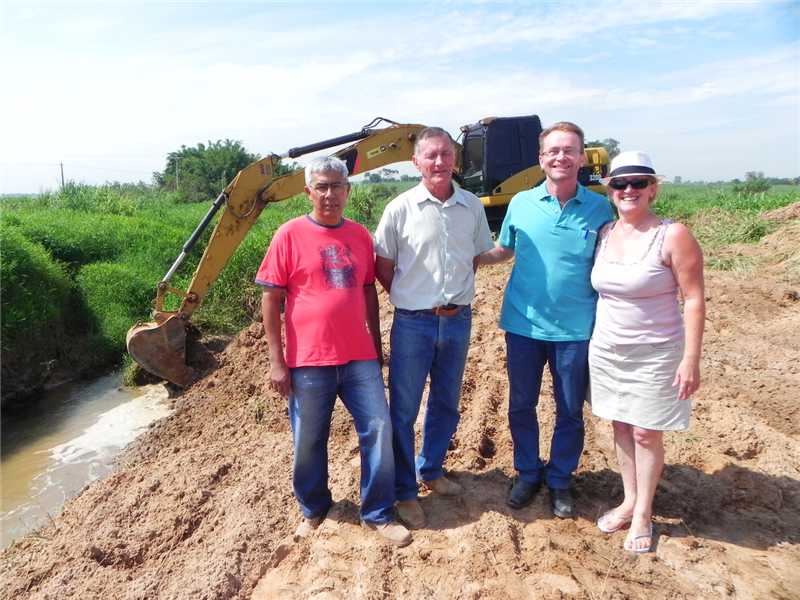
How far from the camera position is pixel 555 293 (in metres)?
3.01

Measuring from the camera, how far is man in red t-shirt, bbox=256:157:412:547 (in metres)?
2.90

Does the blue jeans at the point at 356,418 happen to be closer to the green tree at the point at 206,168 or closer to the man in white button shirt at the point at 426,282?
the man in white button shirt at the point at 426,282

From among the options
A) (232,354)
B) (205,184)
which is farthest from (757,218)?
(205,184)

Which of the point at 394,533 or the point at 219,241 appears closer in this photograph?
the point at 394,533

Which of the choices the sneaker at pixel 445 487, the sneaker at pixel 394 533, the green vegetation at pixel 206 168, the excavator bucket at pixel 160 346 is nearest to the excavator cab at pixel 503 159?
the excavator bucket at pixel 160 346

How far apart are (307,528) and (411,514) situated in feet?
1.85

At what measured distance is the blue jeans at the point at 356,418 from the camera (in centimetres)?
298

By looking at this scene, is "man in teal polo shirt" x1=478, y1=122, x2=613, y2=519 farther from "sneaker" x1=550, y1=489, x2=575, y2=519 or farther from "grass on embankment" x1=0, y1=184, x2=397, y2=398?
"grass on embankment" x1=0, y1=184, x2=397, y2=398

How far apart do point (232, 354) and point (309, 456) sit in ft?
15.9

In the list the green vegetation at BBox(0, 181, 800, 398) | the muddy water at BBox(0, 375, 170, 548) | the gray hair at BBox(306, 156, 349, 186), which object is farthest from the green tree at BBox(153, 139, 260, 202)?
the gray hair at BBox(306, 156, 349, 186)

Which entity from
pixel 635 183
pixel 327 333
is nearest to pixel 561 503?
pixel 327 333

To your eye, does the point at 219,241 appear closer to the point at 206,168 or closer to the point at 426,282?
the point at 426,282

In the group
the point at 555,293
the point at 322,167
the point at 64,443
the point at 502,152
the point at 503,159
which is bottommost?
the point at 64,443

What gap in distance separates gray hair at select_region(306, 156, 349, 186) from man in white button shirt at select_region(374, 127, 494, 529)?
1.04 feet
